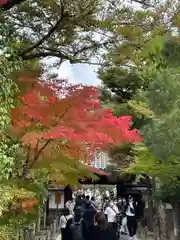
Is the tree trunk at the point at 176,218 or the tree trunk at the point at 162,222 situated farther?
the tree trunk at the point at 162,222

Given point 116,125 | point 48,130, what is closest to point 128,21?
point 116,125

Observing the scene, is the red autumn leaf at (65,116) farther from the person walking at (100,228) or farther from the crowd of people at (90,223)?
the person walking at (100,228)

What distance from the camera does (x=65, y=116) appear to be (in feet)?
27.6

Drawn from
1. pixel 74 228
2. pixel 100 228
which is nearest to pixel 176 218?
pixel 100 228

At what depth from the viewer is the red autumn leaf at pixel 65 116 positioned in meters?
8.23

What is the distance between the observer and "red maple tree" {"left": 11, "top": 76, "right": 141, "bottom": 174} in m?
8.19

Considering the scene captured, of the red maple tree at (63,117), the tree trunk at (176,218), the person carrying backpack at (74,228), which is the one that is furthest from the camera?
the tree trunk at (176,218)

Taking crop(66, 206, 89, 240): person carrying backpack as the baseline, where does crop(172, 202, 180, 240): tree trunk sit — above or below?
above

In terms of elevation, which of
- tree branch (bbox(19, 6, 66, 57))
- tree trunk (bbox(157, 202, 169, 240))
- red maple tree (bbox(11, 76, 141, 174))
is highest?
tree branch (bbox(19, 6, 66, 57))

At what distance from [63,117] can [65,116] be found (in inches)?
1.6

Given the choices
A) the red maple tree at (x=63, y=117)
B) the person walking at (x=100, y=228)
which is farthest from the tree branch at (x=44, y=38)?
the person walking at (x=100, y=228)

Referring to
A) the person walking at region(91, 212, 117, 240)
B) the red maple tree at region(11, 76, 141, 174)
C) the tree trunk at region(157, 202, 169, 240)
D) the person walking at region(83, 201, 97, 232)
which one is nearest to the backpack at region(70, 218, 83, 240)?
the person walking at region(91, 212, 117, 240)

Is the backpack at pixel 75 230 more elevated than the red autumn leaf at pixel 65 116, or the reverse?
the red autumn leaf at pixel 65 116

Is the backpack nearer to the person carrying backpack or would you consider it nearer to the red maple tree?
the person carrying backpack
